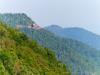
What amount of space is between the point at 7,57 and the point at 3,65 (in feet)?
4.05

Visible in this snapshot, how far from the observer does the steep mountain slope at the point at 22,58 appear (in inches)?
1487

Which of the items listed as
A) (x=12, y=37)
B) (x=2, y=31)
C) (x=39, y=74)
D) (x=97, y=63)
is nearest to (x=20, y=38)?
(x=12, y=37)

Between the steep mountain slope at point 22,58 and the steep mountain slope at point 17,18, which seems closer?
the steep mountain slope at point 22,58

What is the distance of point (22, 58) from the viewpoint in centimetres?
4916

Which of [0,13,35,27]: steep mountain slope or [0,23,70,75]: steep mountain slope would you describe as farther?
[0,13,35,27]: steep mountain slope

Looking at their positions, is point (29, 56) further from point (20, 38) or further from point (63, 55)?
point (63, 55)

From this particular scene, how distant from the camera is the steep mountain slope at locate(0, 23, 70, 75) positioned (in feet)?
124

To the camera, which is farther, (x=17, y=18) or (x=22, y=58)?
(x=17, y=18)

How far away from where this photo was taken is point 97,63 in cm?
19288

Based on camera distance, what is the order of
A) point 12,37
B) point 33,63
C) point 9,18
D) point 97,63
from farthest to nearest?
point 97,63 < point 9,18 < point 12,37 < point 33,63

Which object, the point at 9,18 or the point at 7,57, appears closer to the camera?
the point at 7,57

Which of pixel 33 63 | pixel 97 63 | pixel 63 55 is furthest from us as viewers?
pixel 97 63

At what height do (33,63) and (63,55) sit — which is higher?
(33,63)

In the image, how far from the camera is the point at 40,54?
60406 millimetres
